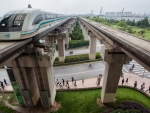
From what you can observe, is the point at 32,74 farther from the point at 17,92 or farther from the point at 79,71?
the point at 79,71

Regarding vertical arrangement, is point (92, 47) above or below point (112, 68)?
below

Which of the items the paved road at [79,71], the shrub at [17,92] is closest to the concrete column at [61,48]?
the paved road at [79,71]

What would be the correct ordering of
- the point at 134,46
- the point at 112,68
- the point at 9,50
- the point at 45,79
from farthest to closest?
the point at 45,79 → the point at 112,68 → the point at 134,46 → the point at 9,50

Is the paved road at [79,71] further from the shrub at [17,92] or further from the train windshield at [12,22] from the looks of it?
the train windshield at [12,22]

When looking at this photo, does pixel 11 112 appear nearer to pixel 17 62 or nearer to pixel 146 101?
pixel 17 62

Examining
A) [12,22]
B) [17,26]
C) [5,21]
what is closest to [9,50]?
[17,26]

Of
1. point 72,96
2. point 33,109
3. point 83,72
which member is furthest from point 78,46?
point 33,109
